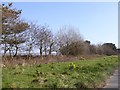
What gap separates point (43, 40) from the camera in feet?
149

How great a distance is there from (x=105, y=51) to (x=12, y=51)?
61.9 m

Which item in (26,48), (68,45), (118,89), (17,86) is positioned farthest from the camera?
(68,45)

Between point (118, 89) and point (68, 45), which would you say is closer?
point (118, 89)

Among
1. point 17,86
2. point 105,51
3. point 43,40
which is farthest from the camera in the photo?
point 105,51

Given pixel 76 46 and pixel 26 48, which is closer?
pixel 26 48

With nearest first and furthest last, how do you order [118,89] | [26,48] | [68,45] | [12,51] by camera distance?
[118,89] < [12,51] < [26,48] < [68,45]

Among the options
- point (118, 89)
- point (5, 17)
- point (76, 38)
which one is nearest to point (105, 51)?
point (76, 38)

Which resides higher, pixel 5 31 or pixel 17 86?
pixel 5 31

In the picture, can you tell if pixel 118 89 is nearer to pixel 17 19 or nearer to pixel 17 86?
pixel 17 86

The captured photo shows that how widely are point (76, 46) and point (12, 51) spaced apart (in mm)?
23960

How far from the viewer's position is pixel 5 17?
107 ft

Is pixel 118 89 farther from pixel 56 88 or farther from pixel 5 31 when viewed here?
pixel 5 31

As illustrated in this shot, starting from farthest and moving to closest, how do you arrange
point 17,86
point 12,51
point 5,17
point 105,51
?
point 105,51, point 12,51, point 5,17, point 17,86

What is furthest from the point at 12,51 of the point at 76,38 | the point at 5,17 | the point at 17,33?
the point at 76,38
